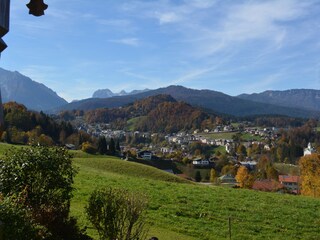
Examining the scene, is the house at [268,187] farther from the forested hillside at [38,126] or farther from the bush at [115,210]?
the forested hillside at [38,126]

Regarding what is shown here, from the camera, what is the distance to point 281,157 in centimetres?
15975

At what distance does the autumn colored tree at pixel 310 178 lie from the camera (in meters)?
52.6

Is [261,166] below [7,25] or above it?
below

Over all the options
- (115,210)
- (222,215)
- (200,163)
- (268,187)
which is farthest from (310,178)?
(200,163)

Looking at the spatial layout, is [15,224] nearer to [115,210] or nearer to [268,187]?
[115,210]

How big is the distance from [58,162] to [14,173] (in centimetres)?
119

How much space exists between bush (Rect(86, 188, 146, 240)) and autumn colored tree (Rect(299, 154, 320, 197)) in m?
45.7

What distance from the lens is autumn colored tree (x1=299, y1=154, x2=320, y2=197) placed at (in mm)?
52556

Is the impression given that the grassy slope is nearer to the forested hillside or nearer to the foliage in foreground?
the foliage in foreground

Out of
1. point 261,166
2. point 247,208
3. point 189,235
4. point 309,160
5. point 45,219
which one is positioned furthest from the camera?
point 261,166

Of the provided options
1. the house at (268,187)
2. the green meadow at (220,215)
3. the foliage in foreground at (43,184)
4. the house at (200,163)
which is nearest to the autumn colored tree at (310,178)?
the house at (268,187)

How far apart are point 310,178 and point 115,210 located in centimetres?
5053

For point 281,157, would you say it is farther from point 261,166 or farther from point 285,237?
point 285,237

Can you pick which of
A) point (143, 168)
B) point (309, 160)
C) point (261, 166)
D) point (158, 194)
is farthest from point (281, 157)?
point (158, 194)
